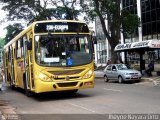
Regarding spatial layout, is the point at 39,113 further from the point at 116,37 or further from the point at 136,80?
the point at 116,37

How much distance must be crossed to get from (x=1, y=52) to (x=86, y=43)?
16262mm

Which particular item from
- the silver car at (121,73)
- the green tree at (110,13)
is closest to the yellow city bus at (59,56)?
the silver car at (121,73)

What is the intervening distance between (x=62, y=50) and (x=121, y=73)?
13289mm

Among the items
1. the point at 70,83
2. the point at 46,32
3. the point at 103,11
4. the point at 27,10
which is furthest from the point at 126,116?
the point at 27,10

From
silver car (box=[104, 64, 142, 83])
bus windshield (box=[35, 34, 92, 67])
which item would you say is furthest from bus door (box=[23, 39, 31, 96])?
silver car (box=[104, 64, 142, 83])

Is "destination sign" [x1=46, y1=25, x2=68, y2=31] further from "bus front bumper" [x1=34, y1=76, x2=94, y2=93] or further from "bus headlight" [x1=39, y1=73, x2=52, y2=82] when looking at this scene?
"bus front bumper" [x1=34, y1=76, x2=94, y2=93]

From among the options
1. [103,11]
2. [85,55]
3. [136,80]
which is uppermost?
[103,11]

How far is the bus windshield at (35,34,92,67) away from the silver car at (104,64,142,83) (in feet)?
40.1

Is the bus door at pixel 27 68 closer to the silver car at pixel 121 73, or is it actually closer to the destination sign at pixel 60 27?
the destination sign at pixel 60 27

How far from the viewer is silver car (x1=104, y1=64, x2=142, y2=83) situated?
1164 inches

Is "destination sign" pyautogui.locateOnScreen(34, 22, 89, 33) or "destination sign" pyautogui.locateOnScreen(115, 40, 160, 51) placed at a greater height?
"destination sign" pyautogui.locateOnScreen(34, 22, 89, 33)

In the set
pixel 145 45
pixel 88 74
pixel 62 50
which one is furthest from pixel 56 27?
pixel 145 45

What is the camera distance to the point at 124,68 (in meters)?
31.0

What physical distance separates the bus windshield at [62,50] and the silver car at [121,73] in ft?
40.1
